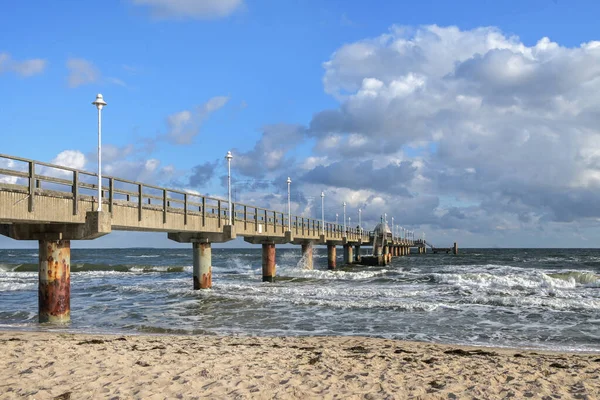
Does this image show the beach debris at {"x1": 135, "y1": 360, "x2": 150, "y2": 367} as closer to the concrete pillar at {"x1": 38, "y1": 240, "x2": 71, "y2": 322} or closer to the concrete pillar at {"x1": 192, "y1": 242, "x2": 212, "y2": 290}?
the concrete pillar at {"x1": 38, "y1": 240, "x2": 71, "y2": 322}

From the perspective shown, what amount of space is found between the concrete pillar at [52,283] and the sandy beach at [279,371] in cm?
488

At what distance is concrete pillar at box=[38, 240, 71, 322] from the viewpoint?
54.0 ft

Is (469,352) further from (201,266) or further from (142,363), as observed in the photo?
(201,266)

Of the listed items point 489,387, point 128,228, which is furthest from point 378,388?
point 128,228

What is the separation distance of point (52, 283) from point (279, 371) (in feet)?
34.5

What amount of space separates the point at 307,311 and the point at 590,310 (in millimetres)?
10802

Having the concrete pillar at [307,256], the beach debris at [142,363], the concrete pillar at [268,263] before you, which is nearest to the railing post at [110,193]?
the beach debris at [142,363]

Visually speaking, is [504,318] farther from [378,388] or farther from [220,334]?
[378,388]

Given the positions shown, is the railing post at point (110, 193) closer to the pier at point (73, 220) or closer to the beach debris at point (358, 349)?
the pier at point (73, 220)

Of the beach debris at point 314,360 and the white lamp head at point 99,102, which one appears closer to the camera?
the beach debris at point 314,360

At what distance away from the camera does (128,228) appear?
19.7 meters

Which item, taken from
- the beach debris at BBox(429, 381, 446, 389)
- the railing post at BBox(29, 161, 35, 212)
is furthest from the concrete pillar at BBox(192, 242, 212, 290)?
the beach debris at BBox(429, 381, 446, 389)

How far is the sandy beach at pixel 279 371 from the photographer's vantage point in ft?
24.9

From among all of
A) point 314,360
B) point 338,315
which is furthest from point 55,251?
point 314,360
